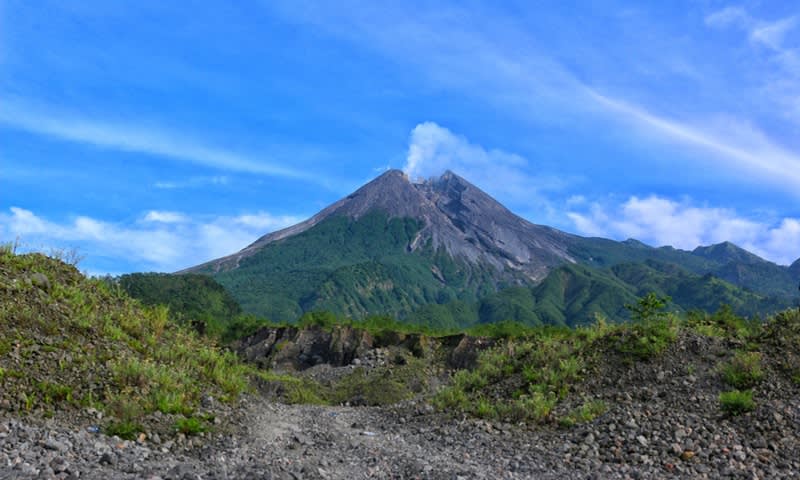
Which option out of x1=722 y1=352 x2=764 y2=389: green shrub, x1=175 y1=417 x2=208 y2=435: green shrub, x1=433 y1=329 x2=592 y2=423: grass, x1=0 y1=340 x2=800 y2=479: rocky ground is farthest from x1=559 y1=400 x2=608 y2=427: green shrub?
x1=175 y1=417 x2=208 y2=435: green shrub

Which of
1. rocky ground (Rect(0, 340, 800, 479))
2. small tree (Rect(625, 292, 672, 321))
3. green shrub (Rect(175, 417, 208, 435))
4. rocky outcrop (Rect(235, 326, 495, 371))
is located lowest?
rocky ground (Rect(0, 340, 800, 479))

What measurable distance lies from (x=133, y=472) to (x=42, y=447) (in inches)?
64.9

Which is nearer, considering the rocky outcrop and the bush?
the bush

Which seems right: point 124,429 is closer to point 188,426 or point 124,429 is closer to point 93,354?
point 188,426

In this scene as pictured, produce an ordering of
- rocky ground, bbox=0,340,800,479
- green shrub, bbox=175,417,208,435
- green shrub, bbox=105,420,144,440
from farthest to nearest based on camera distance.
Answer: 1. green shrub, bbox=175,417,208,435
2. green shrub, bbox=105,420,144,440
3. rocky ground, bbox=0,340,800,479

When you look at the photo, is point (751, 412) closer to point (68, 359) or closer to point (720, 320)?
point (720, 320)

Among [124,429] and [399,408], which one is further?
[399,408]

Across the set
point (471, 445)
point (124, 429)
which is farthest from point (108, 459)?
point (471, 445)

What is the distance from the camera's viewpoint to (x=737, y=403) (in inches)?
497

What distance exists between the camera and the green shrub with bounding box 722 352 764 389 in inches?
569

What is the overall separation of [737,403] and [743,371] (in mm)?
2572

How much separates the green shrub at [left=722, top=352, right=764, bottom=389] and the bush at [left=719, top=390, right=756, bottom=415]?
5.76ft

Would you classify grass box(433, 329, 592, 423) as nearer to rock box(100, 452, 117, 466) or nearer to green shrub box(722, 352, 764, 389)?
green shrub box(722, 352, 764, 389)

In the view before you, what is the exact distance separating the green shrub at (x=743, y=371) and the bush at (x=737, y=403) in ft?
5.76
